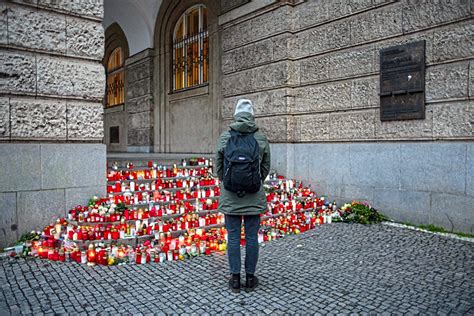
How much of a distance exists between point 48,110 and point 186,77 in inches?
305


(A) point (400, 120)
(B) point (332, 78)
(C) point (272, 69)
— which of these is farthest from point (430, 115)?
(C) point (272, 69)

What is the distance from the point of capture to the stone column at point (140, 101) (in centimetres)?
1388

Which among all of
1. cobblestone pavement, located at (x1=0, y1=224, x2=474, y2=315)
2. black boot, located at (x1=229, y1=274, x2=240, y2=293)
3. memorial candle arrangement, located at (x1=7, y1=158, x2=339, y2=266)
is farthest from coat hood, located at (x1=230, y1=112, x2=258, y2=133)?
memorial candle arrangement, located at (x1=7, y1=158, x2=339, y2=266)

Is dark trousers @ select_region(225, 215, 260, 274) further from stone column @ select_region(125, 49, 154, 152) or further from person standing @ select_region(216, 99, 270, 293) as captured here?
stone column @ select_region(125, 49, 154, 152)

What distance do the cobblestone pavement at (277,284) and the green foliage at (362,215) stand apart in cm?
148

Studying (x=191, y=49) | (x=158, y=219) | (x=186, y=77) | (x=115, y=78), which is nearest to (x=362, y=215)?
(x=158, y=219)

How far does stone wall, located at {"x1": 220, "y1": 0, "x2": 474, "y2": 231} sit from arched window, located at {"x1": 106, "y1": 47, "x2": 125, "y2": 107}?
788 centimetres

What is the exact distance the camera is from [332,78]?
7.77 m

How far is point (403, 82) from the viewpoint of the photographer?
650 centimetres

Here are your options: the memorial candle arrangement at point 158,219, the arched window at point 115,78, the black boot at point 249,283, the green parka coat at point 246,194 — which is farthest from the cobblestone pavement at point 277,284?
the arched window at point 115,78

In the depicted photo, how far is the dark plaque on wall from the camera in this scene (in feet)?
20.6

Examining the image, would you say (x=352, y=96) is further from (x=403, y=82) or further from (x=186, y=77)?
(x=186, y=77)

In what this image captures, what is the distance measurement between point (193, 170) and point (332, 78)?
368 centimetres

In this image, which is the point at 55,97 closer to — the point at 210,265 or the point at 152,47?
the point at 210,265
